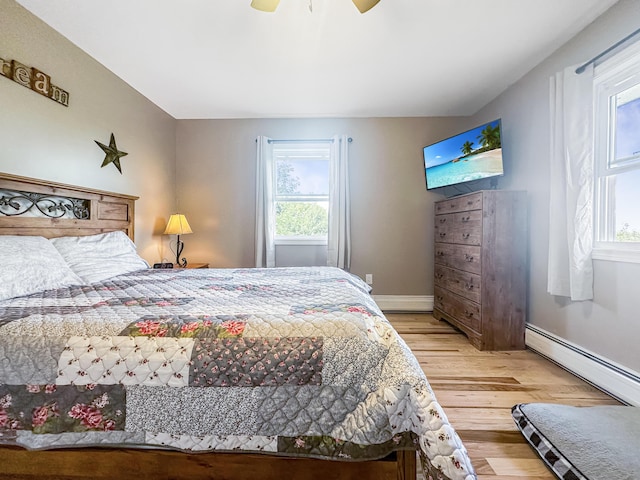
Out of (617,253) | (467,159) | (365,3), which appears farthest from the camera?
(467,159)

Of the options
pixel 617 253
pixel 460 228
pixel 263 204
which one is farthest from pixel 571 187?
pixel 263 204

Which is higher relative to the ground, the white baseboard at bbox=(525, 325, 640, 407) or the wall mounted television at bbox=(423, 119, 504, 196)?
the wall mounted television at bbox=(423, 119, 504, 196)

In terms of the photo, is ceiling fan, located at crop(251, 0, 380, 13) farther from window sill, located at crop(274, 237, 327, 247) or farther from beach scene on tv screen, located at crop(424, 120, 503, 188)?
window sill, located at crop(274, 237, 327, 247)

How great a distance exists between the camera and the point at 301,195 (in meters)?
3.80

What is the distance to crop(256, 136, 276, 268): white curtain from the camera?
3.59 metres

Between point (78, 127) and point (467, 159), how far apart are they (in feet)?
11.5

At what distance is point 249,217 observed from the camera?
374 cm

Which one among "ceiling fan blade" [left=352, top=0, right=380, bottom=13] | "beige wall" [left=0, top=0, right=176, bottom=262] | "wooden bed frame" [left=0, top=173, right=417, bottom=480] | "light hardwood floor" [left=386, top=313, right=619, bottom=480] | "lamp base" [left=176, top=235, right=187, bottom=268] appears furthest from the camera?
"lamp base" [left=176, top=235, right=187, bottom=268]

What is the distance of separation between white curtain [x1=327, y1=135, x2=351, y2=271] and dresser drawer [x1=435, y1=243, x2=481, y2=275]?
106 cm

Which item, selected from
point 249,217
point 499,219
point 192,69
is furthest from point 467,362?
point 192,69

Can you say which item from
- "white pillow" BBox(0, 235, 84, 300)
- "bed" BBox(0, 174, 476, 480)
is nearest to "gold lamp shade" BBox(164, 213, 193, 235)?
"white pillow" BBox(0, 235, 84, 300)

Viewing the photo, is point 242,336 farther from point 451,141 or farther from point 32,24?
point 451,141

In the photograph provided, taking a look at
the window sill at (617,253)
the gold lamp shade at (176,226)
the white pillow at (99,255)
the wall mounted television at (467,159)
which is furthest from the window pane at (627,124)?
the gold lamp shade at (176,226)

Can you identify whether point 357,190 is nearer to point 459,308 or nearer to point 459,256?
point 459,256
